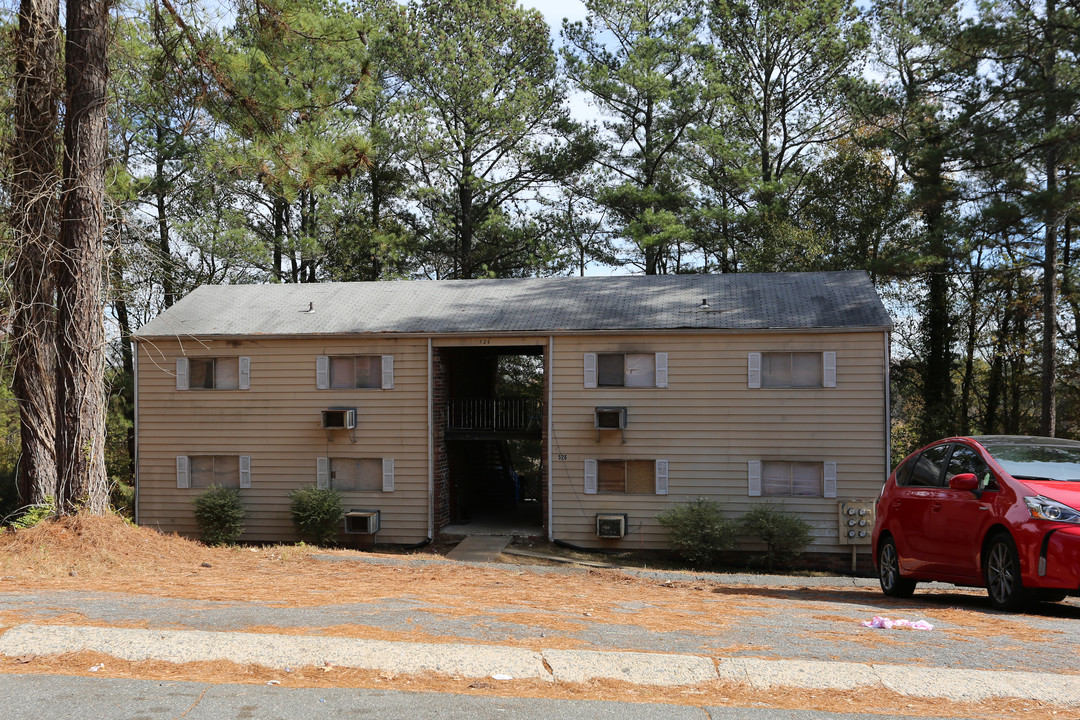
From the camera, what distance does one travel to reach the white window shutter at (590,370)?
18.5m

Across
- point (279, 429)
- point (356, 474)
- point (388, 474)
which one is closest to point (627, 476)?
point (388, 474)

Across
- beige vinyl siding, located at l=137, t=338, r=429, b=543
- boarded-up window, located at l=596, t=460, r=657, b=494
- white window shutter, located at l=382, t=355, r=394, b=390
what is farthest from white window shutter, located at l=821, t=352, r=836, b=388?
white window shutter, located at l=382, t=355, r=394, b=390

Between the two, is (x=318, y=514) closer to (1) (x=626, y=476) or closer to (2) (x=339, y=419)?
(2) (x=339, y=419)

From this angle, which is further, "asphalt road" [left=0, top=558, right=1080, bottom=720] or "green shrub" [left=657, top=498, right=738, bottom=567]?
"green shrub" [left=657, top=498, right=738, bottom=567]

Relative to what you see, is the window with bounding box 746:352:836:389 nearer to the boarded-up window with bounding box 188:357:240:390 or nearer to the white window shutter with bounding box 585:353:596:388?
the white window shutter with bounding box 585:353:596:388

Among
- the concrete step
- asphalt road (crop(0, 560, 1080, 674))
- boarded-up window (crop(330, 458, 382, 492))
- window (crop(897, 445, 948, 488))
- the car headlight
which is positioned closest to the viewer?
asphalt road (crop(0, 560, 1080, 674))

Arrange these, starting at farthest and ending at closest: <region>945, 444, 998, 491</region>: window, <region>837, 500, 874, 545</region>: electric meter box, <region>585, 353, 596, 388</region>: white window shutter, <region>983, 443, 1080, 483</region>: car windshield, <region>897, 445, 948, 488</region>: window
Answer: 1. <region>585, 353, 596, 388</region>: white window shutter
2. <region>837, 500, 874, 545</region>: electric meter box
3. <region>897, 445, 948, 488</region>: window
4. <region>945, 444, 998, 491</region>: window
5. <region>983, 443, 1080, 483</region>: car windshield

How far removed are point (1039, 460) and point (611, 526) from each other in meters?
11.5

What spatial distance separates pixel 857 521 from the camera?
686 inches

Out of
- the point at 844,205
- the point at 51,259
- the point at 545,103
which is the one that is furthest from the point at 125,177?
the point at 844,205

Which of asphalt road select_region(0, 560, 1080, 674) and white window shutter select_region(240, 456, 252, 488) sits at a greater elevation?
asphalt road select_region(0, 560, 1080, 674)

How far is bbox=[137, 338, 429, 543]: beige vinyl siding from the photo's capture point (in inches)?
758

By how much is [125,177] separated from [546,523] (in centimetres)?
1250

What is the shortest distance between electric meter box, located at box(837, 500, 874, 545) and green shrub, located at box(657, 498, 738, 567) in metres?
2.23
